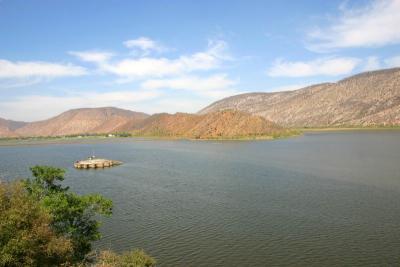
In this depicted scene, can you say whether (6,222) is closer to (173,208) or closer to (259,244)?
(259,244)

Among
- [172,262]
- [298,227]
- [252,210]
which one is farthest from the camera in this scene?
[252,210]

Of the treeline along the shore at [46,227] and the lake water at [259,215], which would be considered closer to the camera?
the treeline along the shore at [46,227]

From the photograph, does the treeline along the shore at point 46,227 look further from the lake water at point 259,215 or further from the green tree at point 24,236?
the lake water at point 259,215

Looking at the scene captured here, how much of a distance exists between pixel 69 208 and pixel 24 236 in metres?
7.83

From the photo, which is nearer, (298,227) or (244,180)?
(298,227)

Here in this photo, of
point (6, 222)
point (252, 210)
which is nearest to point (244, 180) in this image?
point (252, 210)

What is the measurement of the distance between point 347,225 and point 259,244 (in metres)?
11.2

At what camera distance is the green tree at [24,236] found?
66.4 feet

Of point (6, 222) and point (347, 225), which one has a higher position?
point (6, 222)

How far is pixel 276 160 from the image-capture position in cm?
10069

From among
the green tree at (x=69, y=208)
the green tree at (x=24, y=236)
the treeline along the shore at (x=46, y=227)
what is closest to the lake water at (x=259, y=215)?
the treeline along the shore at (x=46, y=227)

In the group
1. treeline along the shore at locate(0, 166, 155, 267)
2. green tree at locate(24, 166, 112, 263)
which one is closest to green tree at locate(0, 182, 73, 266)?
treeline along the shore at locate(0, 166, 155, 267)

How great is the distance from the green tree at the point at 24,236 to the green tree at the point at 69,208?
408cm

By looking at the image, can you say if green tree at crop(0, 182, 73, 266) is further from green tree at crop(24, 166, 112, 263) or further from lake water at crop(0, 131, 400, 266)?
lake water at crop(0, 131, 400, 266)
